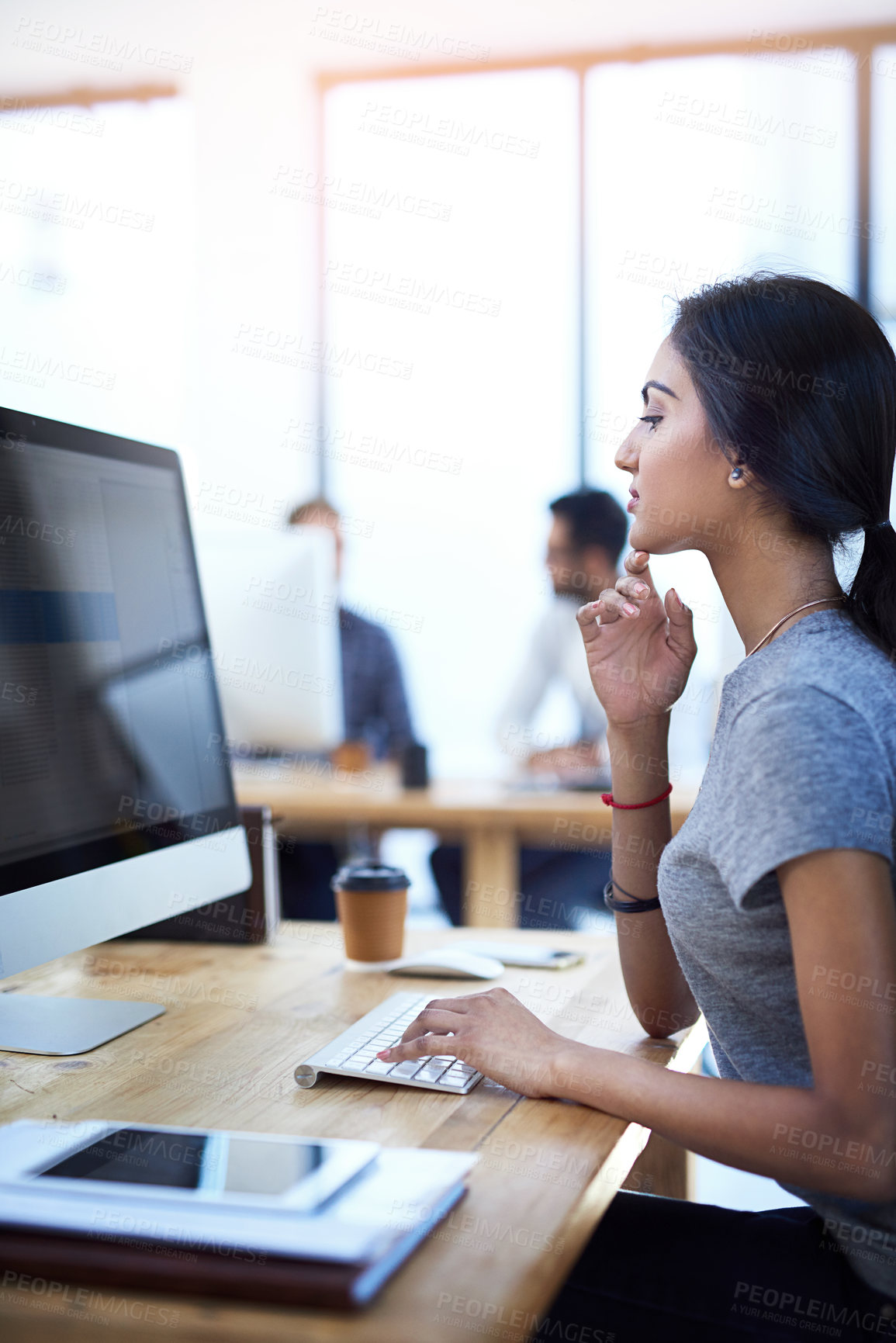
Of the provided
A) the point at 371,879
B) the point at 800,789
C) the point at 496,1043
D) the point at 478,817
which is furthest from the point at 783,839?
the point at 478,817

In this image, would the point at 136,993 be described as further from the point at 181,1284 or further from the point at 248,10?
the point at 248,10

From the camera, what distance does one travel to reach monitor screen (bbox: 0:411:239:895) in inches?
40.4

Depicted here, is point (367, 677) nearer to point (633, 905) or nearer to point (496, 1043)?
point (633, 905)

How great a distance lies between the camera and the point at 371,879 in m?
1.34

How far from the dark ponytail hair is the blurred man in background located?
172 cm

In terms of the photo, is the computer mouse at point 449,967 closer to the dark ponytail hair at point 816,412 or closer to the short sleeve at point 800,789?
the short sleeve at point 800,789

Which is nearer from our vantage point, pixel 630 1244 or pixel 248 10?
pixel 630 1244

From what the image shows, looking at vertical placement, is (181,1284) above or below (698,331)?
below

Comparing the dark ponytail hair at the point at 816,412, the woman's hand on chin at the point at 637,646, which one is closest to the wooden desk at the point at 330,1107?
the woman's hand on chin at the point at 637,646

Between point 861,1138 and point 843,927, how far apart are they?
0.15m

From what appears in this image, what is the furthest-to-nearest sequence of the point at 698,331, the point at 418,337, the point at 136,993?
the point at 418,337 → the point at 136,993 → the point at 698,331

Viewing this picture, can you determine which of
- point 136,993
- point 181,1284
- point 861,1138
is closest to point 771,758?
point 861,1138

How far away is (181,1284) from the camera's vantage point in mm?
598

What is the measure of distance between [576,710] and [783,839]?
118 inches
